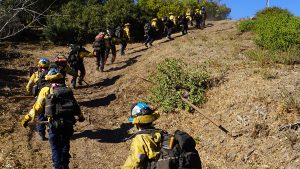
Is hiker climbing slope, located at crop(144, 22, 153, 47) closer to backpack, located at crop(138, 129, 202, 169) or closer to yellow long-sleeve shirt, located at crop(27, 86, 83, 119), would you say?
yellow long-sleeve shirt, located at crop(27, 86, 83, 119)

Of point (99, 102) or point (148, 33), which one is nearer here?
point (99, 102)

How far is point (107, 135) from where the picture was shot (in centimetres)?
1163

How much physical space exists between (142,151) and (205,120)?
20.6 feet

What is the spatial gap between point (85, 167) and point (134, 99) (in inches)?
207

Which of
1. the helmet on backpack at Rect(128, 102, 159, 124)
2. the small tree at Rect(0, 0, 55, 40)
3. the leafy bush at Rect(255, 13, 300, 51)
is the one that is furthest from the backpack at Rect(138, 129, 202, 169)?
the leafy bush at Rect(255, 13, 300, 51)

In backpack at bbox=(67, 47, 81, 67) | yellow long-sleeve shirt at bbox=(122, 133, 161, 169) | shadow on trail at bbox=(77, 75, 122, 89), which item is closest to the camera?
yellow long-sleeve shirt at bbox=(122, 133, 161, 169)

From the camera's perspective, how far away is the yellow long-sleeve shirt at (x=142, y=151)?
17.3ft

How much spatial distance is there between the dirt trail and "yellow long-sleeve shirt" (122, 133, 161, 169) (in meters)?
4.27

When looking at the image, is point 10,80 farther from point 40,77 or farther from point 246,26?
point 246,26

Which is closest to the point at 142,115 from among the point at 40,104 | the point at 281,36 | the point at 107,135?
the point at 40,104

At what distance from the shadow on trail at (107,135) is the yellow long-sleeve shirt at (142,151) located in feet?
19.4

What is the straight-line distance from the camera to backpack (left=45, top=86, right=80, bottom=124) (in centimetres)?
816

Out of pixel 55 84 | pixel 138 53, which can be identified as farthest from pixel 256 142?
pixel 138 53

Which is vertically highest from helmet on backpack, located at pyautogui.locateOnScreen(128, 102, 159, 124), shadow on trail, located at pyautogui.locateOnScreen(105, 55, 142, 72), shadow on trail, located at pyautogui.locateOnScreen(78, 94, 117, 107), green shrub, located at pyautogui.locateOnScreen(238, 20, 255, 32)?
green shrub, located at pyautogui.locateOnScreen(238, 20, 255, 32)
